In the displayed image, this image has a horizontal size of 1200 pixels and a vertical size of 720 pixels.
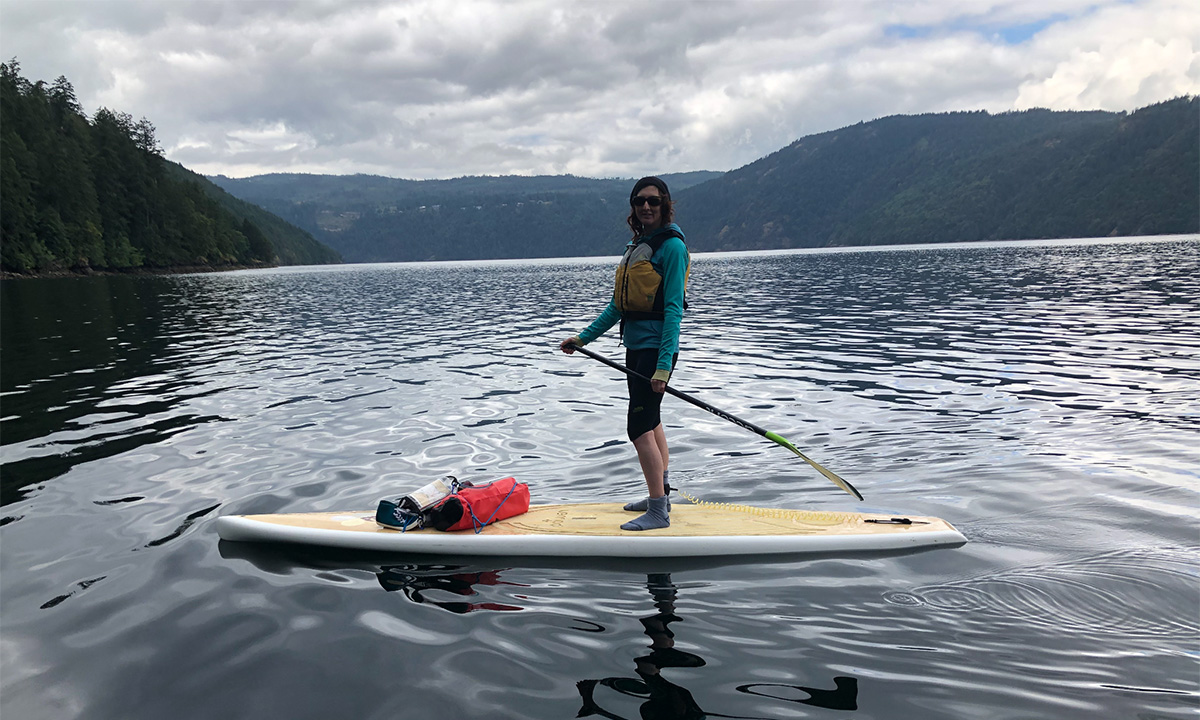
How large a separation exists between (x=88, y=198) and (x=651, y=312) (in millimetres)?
95625

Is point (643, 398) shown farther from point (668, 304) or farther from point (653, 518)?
point (653, 518)

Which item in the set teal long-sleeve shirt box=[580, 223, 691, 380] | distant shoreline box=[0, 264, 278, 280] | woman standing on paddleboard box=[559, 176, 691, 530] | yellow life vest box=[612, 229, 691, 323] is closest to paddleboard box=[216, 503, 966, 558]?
woman standing on paddleboard box=[559, 176, 691, 530]

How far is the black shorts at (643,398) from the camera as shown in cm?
618

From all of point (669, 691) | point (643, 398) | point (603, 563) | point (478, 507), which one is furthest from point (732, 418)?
point (669, 691)

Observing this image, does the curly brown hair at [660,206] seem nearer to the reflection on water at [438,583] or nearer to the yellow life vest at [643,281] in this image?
the yellow life vest at [643,281]

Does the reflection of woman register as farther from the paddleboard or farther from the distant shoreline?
the distant shoreline

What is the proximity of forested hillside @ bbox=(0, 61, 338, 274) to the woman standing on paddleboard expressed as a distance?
256ft

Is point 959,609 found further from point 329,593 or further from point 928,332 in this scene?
point 928,332

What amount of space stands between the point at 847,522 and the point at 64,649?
241 inches

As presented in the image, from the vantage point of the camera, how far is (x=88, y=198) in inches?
3115

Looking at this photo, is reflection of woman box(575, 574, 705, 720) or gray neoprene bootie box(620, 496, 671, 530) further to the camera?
gray neoprene bootie box(620, 496, 671, 530)

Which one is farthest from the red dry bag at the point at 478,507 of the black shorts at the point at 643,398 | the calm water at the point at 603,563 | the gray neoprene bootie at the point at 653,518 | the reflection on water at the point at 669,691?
the reflection on water at the point at 669,691

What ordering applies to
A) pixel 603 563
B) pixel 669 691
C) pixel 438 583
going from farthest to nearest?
1. pixel 603 563
2. pixel 438 583
3. pixel 669 691

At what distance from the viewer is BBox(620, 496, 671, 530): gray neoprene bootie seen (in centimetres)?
626
